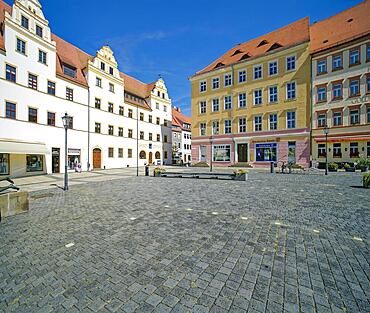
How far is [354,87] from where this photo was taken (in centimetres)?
2411

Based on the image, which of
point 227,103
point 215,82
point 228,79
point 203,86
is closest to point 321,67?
point 228,79

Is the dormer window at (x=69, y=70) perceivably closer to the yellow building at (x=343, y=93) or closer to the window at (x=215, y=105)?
the window at (x=215, y=105)

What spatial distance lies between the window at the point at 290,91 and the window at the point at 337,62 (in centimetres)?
520

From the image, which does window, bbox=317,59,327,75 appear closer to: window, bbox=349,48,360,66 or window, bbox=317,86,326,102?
window, bbox=317,86,326,102

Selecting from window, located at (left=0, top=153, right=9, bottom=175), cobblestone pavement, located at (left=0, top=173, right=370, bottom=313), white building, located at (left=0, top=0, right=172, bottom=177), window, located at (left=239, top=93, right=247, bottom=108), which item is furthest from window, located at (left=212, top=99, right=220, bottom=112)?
cobblestone pavement, located at (left=0, top=173, right=370, bottom=313)

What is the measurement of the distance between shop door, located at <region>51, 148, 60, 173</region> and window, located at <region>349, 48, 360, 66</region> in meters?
38.3

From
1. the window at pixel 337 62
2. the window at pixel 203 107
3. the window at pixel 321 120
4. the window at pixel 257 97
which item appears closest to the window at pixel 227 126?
the window at pixel 203 107

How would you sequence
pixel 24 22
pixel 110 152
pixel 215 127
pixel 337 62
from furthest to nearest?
pixel 215 127 → pixel 110 152 → pixel 337 62 → pixel 24 22

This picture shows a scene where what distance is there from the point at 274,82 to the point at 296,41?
597 cm

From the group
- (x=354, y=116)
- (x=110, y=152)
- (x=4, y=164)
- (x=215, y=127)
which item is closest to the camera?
(x=4, y=164)

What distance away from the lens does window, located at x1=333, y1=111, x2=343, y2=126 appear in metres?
24.8

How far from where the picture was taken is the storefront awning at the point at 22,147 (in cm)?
1749

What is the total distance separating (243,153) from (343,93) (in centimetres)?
1467

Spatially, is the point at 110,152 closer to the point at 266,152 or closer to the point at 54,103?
the point at 54,103
